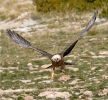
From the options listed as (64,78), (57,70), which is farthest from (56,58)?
(57,70)

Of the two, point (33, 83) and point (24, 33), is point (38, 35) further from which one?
point (33, 83)

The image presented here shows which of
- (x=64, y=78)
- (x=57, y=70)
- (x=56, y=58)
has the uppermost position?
(x=57, y=70)

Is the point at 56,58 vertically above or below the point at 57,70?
below

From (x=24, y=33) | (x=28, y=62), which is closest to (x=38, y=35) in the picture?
(x=24, y=33)

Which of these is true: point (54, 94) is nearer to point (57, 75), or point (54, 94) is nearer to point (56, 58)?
point (56, 58)

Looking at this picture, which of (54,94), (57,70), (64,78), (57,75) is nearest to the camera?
(54,94)

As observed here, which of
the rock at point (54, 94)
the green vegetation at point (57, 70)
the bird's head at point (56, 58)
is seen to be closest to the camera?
the bird's head at point (56, 58)

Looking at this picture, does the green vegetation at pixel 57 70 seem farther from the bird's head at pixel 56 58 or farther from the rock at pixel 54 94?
the bird's head at pixel 56 58

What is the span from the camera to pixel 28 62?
918 inches

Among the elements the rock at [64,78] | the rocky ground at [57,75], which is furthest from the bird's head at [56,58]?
the rock at [64,78]

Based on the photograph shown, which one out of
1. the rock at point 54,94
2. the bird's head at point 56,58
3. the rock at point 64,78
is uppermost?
the rock at point 64,78

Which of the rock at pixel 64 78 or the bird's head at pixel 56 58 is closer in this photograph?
the bird's head at pixel 56 58

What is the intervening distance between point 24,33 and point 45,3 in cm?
1818

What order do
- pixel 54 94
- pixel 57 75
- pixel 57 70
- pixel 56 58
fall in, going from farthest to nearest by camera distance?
1. pixel 57 70
2. pixel 57 75
3. pixel 54 94
4. pixel 56 58
